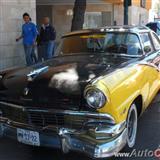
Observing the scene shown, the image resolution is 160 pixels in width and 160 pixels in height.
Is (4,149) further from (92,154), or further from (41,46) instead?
(41,46)

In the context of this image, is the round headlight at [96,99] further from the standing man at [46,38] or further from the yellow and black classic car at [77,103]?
the standing man at [46,38]

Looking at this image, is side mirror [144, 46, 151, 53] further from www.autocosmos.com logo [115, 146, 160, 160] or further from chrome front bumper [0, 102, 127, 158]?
chrome front bumper [0, 102, 127, 158]

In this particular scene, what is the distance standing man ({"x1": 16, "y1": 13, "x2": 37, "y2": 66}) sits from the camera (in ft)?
37.4

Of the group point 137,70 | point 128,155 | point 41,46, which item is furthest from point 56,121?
point 41,46

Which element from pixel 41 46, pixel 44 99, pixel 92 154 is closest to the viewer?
pixel 92 154

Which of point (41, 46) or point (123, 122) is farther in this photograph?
point (41, 46)

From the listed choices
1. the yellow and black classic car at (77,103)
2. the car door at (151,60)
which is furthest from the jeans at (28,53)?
the yellow and black classic car at (77,103)

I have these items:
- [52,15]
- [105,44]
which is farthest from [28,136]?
[52,15]

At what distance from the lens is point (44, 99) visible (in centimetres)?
468

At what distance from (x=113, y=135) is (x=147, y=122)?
92.5 inches

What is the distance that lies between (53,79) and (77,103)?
59 centimetres

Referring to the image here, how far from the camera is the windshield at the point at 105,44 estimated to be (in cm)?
628

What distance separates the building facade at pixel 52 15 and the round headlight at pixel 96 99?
23.8ft

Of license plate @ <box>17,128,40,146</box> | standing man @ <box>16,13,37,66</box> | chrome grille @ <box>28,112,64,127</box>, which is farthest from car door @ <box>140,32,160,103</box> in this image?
standing man @ <box>16,13,37,66</box>
